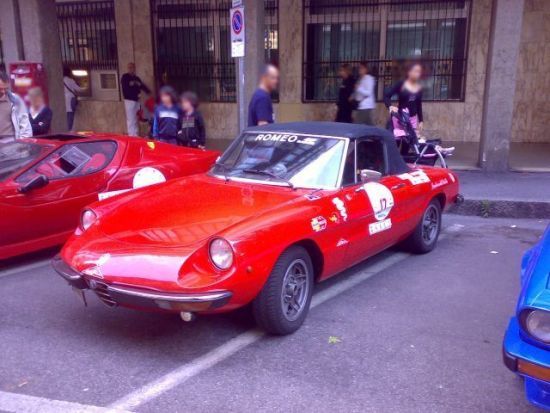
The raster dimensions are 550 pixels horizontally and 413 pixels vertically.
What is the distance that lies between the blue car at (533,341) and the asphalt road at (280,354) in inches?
22.1

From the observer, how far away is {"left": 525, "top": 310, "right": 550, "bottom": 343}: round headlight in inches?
103

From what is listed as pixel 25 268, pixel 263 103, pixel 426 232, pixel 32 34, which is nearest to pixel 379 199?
pixel 426 232

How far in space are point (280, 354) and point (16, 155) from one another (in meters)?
3.73

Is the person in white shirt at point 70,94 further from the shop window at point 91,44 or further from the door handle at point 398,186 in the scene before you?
the door handle at point 398,186

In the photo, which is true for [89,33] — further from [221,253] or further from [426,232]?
[221,253]

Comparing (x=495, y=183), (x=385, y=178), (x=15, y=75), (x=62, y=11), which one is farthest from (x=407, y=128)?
(x=62, y=11)

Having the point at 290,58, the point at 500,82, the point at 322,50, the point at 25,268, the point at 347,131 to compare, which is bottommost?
the point at 25,268

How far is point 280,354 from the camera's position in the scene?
376cm

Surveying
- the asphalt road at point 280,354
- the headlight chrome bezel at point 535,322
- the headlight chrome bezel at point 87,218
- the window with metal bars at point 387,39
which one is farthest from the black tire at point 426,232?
the window with metal bars at point 387,39

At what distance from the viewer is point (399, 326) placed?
420 cm

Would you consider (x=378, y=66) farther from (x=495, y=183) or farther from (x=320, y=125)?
(x=320, y=125)

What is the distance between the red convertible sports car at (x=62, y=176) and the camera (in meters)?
5.24

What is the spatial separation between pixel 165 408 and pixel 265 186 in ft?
6.52

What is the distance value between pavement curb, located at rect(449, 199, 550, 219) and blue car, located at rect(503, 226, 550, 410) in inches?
204
